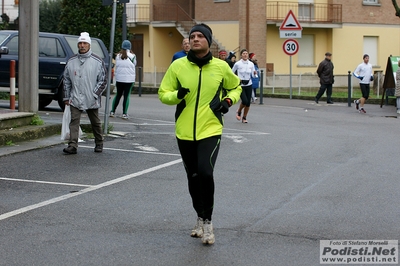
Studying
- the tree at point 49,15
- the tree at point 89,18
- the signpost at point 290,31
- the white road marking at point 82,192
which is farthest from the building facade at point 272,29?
the white road marking at point 82,192

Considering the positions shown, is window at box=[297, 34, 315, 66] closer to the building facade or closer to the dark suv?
the building facade

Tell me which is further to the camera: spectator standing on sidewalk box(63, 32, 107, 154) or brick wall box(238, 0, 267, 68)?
brick wall box(238, 0, 267, 68)

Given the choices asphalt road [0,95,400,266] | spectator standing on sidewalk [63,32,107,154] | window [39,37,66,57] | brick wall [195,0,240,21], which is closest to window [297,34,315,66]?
brick wall [195,0,240,21]

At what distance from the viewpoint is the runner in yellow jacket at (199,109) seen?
7043 millimetres

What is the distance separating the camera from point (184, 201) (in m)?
8.83

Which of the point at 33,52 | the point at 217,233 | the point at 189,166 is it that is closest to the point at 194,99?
the point at 189,166

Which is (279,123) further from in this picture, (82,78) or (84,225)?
(84,225)

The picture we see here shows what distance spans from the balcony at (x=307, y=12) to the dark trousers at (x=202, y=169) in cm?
3566

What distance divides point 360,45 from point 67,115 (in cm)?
3472

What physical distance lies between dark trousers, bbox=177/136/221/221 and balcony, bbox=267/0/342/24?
117 feet

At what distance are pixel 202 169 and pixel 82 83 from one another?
18.1 feet

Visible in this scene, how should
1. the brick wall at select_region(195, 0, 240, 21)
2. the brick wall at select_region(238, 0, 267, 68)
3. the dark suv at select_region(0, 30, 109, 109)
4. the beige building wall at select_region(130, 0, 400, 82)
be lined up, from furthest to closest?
the brick wall at select_region(195, 0, 240, 21), the beige building wall at select_region(130, 0, 400, 82), the brick wall at select_region(238, 0, 267, 68), the dark suv at select_region(0, 30, 109, 109)

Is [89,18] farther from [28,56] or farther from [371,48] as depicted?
[28,56]

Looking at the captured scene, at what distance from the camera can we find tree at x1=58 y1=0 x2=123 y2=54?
1479 inches
